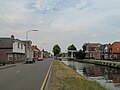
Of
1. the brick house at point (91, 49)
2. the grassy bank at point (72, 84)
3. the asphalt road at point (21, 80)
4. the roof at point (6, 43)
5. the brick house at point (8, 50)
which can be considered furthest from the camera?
the brick house at point (91, 49)

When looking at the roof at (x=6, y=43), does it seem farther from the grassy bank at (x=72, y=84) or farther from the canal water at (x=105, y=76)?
the grassy bank at (x=72, y=84)

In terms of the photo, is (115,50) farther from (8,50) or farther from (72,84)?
(72,84)

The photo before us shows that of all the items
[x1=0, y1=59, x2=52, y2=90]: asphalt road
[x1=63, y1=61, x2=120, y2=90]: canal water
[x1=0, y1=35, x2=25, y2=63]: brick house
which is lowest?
[x1=63, y1=61, x2=120, y2=90]: canal water

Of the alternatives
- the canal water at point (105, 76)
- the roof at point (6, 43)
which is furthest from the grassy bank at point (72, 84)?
the roof at point (6, 43)

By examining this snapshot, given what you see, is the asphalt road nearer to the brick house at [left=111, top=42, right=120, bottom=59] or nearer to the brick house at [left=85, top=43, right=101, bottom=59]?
the brick house at [left=111, top=42, right=120, bottom=59]

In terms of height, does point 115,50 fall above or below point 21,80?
above

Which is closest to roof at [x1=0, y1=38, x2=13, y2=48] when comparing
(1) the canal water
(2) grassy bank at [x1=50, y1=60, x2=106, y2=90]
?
(1) the canal water

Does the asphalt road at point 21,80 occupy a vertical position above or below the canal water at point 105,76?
above

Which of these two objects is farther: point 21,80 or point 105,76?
point 105,76

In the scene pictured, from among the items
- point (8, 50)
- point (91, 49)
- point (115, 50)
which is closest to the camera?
point (8, 50)

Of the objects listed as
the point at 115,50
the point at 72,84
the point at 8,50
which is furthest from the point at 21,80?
the point at 115,50

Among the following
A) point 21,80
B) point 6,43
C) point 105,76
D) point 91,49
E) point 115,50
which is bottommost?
point 105,76

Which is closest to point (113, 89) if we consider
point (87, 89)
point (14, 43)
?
point (87, 89)

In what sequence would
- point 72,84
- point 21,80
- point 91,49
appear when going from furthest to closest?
point 91,49 → point 21,80 → point 72,84
